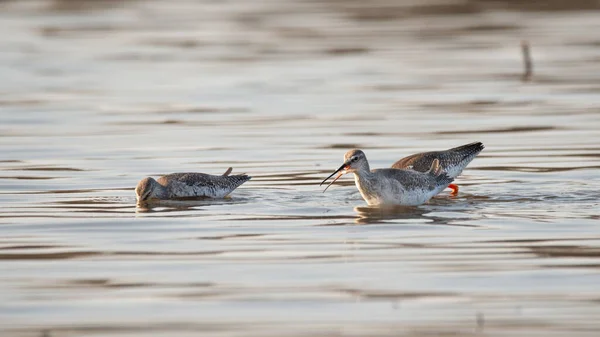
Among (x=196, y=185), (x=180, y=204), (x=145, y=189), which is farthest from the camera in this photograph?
(x=196, y=185)

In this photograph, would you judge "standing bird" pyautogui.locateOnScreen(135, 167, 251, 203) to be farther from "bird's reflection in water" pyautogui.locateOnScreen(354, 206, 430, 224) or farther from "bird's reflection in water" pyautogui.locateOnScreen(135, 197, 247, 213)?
"bird's reflection in water" pyautogui.locateOnScreen(354, 206, 430, 224)

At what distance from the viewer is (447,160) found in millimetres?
17625

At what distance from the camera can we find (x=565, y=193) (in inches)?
643

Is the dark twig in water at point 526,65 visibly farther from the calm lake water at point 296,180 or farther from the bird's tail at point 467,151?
the bird's tail at point 467,151

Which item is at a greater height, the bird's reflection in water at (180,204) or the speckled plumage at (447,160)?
the speckled plumage at (447,160)

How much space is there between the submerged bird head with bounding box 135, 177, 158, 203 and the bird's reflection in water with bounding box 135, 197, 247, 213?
75 mm

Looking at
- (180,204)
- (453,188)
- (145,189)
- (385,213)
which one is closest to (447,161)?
(453,188)

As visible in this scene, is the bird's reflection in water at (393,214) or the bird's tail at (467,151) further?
the bird's tail at (467,151)

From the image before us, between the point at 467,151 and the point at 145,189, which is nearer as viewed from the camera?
the point at 145,189

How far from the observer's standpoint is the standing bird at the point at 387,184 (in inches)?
641

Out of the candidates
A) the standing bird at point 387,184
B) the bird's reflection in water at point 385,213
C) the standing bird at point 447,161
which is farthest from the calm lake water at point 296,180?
the standing bird at point 447,161

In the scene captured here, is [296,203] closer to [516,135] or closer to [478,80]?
[516,135]

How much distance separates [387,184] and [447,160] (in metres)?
1.60

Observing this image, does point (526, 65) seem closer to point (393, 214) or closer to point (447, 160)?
point (447, 160)
